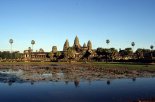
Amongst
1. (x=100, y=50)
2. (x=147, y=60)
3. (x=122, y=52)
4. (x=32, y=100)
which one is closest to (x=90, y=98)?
(x=32, y=100)

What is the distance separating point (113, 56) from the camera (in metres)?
171

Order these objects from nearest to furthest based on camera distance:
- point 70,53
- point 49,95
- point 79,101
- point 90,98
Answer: point 79,101
point 90,98
point 49,95
point 70,53

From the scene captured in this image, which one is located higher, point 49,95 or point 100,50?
point 100,50

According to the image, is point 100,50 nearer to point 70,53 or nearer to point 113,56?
point 113,56

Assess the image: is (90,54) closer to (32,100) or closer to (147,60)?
(147,60)

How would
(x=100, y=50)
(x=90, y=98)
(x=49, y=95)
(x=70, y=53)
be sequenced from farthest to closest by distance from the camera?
(x=100, y=50), (x=70, y=53), (x=49, y=95), (x=90, y=98)

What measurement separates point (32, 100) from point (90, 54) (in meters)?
151

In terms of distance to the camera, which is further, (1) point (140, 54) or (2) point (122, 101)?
(1) point (140, 54)

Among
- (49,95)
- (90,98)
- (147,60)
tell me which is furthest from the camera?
(147,60)

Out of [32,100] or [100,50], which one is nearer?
[32,100]

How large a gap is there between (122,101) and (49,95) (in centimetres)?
898

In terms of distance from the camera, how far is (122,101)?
1051 inches

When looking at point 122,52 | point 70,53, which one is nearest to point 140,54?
point 122,52

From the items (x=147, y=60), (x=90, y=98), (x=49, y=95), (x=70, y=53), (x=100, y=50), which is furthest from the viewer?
(x=100, y=50)
